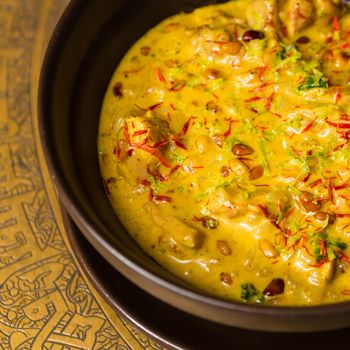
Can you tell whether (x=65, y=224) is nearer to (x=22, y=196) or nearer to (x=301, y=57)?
(x=22, y=196)

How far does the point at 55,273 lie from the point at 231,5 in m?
2.01

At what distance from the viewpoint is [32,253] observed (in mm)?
3896

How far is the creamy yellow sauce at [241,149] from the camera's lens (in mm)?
3352

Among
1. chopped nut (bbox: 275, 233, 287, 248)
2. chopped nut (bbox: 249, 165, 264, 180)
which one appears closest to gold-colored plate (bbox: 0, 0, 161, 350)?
chopped nut (bbox: 275, 233, 287, 248)

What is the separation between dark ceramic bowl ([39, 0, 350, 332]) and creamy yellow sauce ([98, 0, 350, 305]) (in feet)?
0.30

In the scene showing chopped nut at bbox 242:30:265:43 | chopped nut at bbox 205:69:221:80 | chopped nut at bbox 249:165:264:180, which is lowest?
chopped nut at bbox 249:165:264:180

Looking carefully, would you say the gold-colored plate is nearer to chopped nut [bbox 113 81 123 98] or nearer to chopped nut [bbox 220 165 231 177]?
chopped nut [bbox 113 81 123 98]

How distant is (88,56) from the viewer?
4.03 metres

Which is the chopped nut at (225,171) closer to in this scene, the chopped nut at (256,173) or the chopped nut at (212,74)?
the chopped nut at (256,173)

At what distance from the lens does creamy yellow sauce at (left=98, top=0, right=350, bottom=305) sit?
3.35 m

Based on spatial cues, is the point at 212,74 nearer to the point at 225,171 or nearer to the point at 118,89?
the point at 118,89

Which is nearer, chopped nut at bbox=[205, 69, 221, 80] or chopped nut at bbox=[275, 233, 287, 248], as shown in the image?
chopped nut at bbox=[275, 233, 287, 248]

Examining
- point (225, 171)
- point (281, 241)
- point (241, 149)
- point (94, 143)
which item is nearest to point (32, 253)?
point (94, 143)

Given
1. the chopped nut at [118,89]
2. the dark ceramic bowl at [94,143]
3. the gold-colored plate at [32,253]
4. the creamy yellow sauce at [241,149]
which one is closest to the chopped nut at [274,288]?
the creamy yellow sauce at [241,149]
